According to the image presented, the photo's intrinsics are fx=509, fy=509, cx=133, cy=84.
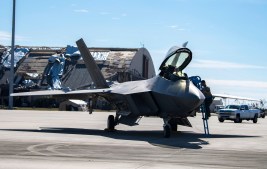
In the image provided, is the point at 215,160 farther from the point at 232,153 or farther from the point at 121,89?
the point at 121,89

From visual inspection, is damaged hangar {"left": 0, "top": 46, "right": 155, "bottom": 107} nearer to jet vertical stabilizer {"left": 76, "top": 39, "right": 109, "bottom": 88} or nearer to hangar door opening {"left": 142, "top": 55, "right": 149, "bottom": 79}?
hangar door opening {"left": 142, "top": 55, "right": 149, "bottom": 79}

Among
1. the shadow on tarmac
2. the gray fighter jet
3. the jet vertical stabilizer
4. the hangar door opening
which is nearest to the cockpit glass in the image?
the gray fighter jet

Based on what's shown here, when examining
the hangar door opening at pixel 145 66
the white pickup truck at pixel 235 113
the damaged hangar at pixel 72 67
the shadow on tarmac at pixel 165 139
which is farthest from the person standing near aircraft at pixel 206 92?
the hangar door opening at pixel 145 66

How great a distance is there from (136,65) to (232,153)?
82.5m

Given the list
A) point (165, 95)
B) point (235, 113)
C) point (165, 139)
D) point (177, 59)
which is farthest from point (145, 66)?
point (165, 139)

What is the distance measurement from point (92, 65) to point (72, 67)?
6730 centimetres

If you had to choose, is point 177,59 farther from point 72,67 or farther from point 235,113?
point 72,67

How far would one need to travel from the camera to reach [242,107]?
43375 millimetres

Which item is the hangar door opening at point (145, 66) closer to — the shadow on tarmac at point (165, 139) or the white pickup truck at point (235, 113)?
the white pickup truck at point (235, 113)

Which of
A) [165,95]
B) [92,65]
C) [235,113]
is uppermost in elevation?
[92,65]

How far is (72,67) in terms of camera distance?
305 ft

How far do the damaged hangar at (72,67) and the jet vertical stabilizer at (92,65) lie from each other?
61336 millimetres

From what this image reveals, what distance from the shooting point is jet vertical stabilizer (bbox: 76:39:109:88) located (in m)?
25.8

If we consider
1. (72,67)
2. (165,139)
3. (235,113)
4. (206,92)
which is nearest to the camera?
(165,139)
